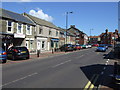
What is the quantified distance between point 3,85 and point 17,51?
10.2 m

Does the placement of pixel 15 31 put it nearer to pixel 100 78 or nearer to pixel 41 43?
pixel 41 43

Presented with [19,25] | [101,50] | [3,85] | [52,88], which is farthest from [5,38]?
[101,50]

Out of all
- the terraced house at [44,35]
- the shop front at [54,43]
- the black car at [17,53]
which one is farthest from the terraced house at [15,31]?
the shop front at [54,43]

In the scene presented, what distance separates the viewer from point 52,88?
6.20 m

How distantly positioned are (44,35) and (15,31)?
10.3 m

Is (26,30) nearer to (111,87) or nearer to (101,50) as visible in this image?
(101,50)

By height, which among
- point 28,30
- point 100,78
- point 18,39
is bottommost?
point 100,78

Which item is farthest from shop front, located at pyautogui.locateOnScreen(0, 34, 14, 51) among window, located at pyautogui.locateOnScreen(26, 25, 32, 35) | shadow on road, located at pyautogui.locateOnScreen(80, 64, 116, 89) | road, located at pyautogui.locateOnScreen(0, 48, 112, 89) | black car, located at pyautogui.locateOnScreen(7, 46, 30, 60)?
shadow on road, located at pyautogui.locateOnScreen(80, 64, 116, 89)

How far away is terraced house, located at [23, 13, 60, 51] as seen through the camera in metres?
31.3

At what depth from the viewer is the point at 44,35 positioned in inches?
1336

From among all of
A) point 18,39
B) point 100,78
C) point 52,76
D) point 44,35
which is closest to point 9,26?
point 18,39

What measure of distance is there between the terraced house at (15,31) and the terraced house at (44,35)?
1880mm

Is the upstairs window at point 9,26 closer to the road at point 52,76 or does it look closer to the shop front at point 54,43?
the road at point 52,76

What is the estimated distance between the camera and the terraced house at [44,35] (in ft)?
103
